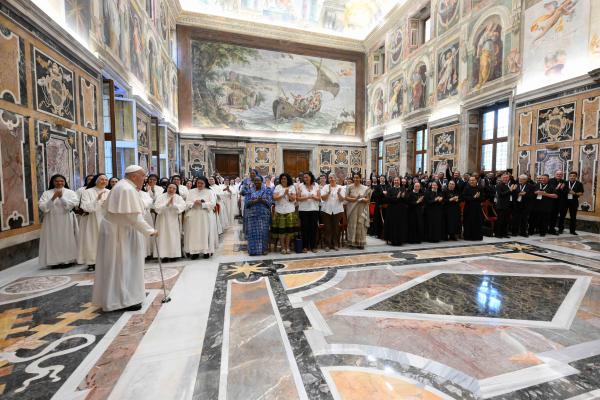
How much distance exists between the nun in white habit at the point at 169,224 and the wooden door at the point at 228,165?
13.0 metres

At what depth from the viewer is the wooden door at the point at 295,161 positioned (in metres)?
19.3

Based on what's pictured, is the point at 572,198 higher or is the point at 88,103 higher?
the point at 88,103

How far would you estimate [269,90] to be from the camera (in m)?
18.4

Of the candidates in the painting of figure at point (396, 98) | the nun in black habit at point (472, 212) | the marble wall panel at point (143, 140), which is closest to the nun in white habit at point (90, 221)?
the marble wall panel at point (143, 140)

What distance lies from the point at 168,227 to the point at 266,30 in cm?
1709

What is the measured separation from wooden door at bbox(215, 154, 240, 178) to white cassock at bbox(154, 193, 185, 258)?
12981 mm

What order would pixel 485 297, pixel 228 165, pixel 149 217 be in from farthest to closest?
1. pixel 228 165
2. pixel 149 217
3. pixel 485 297

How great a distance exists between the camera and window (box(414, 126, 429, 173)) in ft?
48.4

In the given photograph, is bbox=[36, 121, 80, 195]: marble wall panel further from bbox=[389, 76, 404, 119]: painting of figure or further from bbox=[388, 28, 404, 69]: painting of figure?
bbox=[388, 28, 404, 69]: painting of figure

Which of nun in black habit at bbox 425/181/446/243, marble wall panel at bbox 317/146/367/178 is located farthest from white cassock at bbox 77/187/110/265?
marble wall panel at bbox 317/146/367/178

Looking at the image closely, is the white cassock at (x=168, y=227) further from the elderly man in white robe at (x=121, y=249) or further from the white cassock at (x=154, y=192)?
the elderly man in white robe at (x=121, y=249)

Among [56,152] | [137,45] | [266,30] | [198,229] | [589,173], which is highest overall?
[266,30]

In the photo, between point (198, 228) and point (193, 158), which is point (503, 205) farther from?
point (193, 158)

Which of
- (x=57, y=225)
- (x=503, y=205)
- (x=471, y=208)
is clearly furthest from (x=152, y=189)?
(x=503, y=205)
